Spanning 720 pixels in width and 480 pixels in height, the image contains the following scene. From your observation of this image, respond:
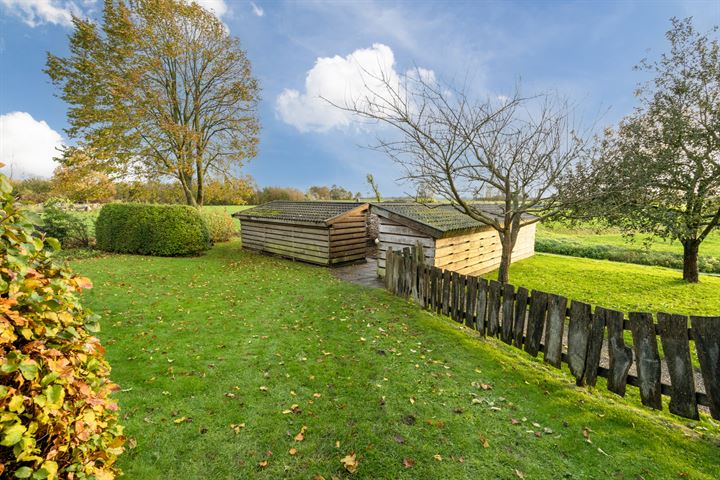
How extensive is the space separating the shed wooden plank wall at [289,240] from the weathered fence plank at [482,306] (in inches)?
Answer: 281

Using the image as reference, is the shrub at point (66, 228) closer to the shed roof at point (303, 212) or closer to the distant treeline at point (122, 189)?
the distant treeline at point (122, 189)

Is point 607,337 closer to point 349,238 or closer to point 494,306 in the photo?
point 494,306

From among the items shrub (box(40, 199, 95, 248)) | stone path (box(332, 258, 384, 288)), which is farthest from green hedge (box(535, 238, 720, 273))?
shrub (box(40, 199, 95, 248))

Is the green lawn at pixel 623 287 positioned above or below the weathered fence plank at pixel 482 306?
below

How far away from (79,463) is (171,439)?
1547mm

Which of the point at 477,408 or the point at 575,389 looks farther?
the point at 575,389

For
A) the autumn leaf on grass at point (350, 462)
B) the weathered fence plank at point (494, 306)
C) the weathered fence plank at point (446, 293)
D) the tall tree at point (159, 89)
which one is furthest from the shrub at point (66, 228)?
the weathered fence plank at point (494, 306)

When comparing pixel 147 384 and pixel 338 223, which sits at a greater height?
pixel 338 223

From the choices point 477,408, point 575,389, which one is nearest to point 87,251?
point 477,408

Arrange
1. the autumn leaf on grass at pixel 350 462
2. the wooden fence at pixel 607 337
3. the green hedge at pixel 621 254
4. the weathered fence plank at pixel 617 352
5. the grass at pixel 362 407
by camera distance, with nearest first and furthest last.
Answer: the autumn leaf on grass at pixel 350 462, the grass at pixel 362 407, the wooden fence at pixel 607 337, the weathered fence plank at pixel 617 352, the green hedge at pixel 621 254

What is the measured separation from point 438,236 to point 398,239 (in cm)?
140

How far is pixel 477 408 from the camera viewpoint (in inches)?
154

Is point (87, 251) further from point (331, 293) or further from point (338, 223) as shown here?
point (331, 293)

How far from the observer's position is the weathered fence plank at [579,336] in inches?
169
